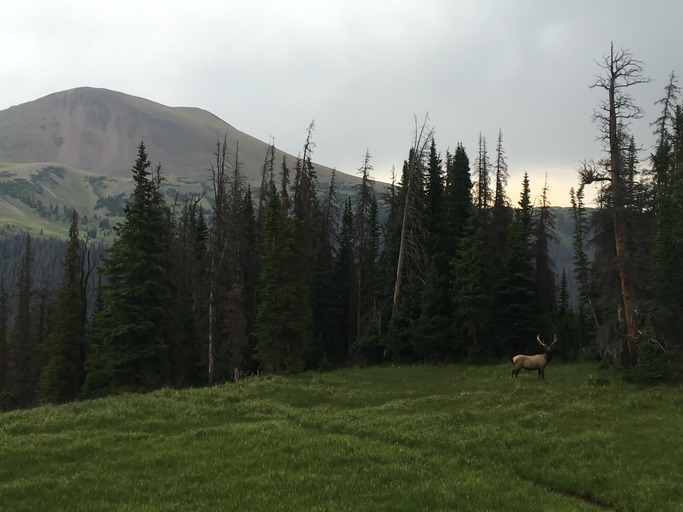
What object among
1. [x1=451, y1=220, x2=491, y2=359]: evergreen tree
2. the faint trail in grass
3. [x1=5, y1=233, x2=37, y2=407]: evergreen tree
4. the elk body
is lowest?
[x1=5, y1=233, x2=37, y2=407]: evergreen tree

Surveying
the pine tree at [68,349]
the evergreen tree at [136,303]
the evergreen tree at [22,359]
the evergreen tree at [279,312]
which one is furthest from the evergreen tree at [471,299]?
the evergreen tree at [22,359]

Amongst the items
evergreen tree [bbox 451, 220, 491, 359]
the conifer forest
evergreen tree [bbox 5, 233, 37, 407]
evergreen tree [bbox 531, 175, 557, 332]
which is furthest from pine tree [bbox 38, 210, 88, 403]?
evergreen tree [bbox 531, 175, 557, 332]

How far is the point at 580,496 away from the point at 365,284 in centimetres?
4601

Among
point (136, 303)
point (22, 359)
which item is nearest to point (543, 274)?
point (136, 303)

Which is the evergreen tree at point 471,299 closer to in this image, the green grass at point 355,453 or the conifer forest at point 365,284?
the conifer forest at point 365,284

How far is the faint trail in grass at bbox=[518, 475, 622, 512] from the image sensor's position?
11302mm

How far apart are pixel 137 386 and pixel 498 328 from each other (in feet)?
98.8

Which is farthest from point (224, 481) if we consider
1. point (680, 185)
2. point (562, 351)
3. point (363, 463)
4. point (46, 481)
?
point (562, 351)

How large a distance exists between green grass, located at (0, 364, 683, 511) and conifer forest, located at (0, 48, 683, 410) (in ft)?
30.5

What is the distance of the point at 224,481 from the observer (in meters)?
12.4

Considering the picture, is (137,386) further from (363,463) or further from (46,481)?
(363,463)

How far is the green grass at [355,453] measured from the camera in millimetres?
11398

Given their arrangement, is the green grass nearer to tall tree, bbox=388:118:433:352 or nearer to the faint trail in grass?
the faint trail in grass

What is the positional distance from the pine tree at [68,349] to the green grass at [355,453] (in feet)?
89.0
